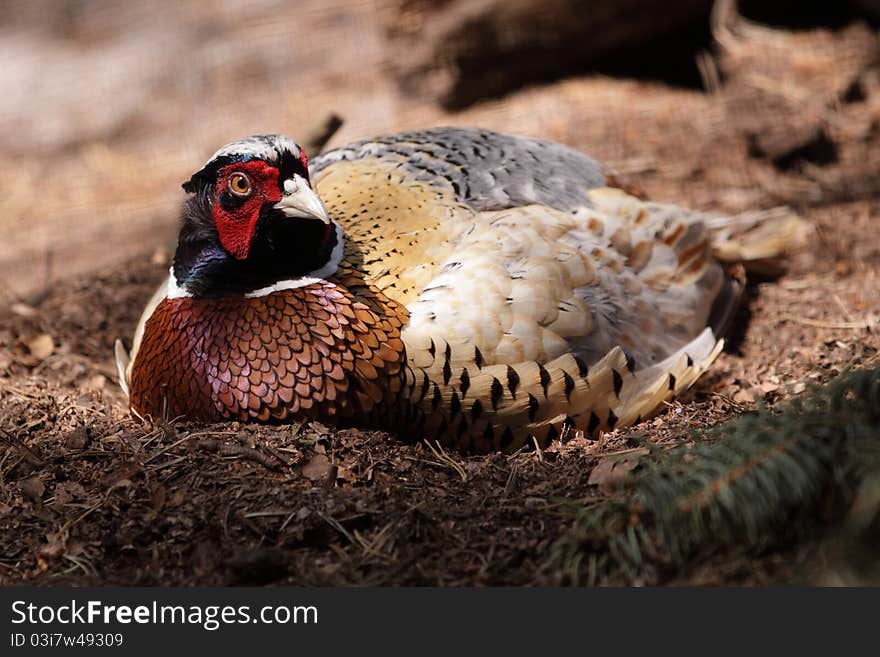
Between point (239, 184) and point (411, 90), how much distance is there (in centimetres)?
438

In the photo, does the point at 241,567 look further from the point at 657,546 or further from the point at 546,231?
the point at 546,231

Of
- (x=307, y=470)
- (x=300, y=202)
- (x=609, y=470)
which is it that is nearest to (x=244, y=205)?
(x=300, y=202)

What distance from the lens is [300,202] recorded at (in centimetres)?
358

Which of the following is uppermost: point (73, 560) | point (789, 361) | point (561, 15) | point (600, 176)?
point (561, 15)

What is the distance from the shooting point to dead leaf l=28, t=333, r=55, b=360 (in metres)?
4.96

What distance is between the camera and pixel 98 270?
5992 mm

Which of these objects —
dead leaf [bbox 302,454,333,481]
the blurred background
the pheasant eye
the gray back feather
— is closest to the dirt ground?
dead leaf [bbox 302,454,333,481]

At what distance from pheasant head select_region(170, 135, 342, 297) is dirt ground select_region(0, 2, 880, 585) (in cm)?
62

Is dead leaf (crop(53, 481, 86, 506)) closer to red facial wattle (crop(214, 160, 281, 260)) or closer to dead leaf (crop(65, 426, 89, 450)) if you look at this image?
dead leaf (crop(65, 426, 89, 450))

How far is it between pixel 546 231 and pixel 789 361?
1.44m

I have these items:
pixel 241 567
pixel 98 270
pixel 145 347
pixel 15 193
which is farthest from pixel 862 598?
pixel 15 193

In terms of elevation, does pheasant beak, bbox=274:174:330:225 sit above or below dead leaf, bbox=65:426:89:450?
above

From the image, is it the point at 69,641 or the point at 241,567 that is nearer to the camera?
the point at 69,641

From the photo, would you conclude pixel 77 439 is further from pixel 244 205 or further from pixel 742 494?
pixel 742 494
